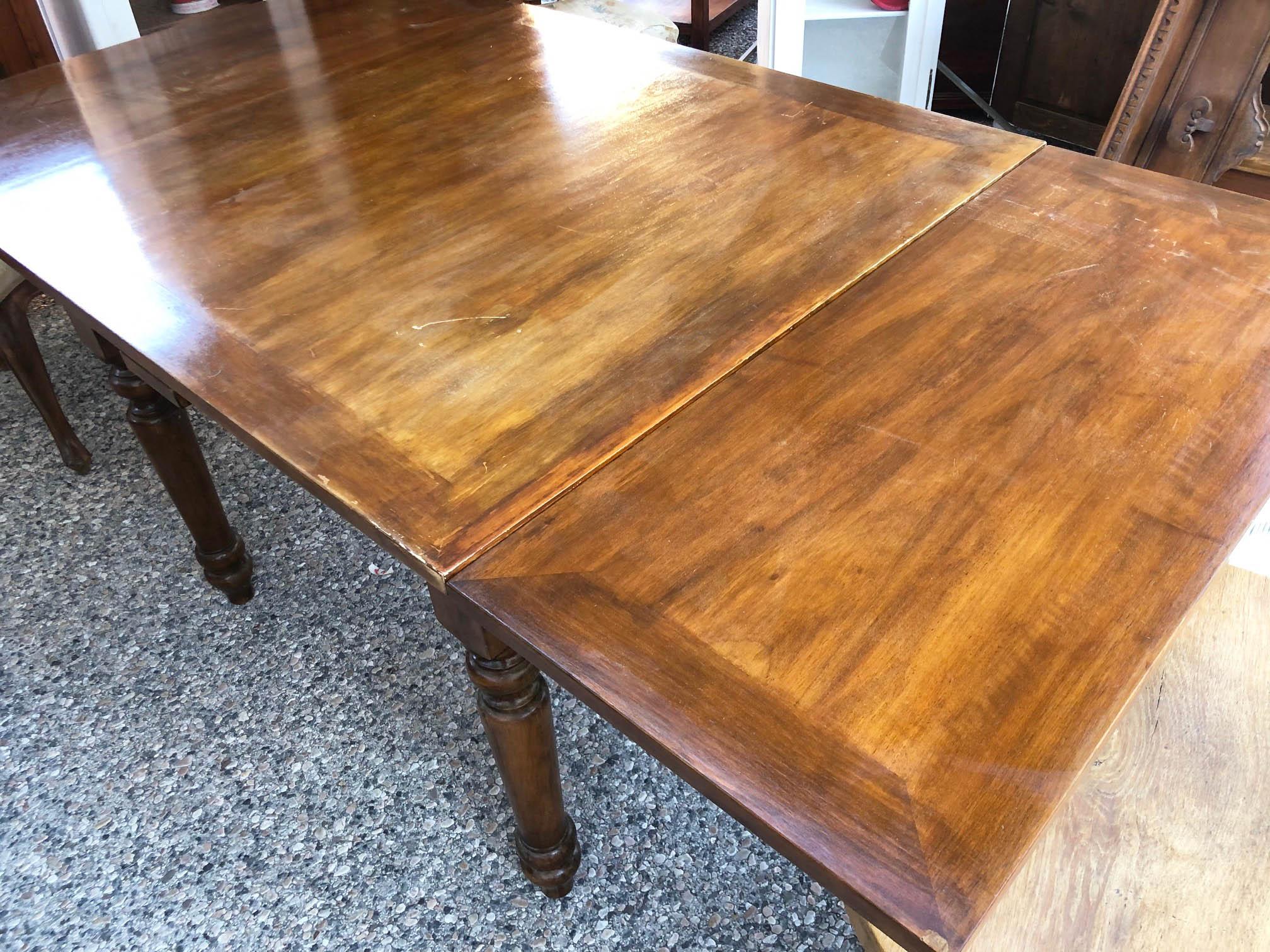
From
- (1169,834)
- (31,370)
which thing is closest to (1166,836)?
(1169,834)

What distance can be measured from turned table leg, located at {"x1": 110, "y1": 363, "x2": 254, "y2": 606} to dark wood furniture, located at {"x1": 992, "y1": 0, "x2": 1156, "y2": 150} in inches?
90.0

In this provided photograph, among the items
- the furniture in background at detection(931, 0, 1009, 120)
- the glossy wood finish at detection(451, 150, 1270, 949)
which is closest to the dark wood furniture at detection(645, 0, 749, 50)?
the furniture in background at detection(931, 0, 1009, 120)

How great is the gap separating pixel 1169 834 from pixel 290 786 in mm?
1135

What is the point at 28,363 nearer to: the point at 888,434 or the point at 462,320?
the point at 462,320

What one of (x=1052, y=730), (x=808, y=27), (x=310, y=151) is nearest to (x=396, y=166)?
(x=310, y=151)

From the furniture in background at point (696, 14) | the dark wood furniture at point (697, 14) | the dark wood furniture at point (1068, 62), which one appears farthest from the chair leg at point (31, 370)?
the dark wood furniture at point (1068, 62)

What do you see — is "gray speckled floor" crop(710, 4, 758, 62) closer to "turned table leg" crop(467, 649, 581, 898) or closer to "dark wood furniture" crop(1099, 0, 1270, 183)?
"dark wood furniture" crop(1099, 0, 1270, 183)

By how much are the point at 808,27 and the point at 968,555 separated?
2570 millimetres

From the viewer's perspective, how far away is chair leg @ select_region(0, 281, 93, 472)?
5.98 ft

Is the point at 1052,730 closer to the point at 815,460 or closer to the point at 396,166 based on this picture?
the point at 815,460

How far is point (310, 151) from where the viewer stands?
137 centimetres

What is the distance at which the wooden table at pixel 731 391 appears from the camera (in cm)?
65

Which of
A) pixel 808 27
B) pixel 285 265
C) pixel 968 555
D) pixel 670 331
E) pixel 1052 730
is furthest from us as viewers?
pixel 808 27

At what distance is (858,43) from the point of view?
115 inches
